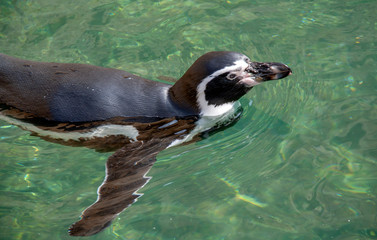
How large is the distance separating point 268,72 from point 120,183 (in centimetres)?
159

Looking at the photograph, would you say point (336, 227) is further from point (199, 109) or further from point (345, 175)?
point (199, 109)

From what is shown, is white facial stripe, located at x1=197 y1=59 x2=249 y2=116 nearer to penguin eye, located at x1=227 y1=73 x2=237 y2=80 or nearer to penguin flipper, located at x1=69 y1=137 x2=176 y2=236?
penguin eye, located at x1=227 y1=73 x2=237 y2=80

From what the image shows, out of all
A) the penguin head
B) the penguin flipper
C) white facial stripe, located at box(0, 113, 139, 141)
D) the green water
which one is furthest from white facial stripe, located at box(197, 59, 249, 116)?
white facial stripe, located at box(0, 113, 139, 141)

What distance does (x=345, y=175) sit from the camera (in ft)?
11.6

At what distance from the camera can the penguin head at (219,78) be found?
356 cm

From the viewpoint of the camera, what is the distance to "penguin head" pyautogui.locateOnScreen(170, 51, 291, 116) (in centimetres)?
356

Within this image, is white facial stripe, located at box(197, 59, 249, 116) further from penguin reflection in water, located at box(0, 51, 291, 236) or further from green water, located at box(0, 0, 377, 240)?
green water, located at box(0, 0, 377, 240)

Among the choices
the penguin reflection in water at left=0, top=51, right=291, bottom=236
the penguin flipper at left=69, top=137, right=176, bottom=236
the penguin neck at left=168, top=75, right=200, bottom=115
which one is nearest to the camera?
the penguin flipper at left=69, top=137, right=176, bottom=236

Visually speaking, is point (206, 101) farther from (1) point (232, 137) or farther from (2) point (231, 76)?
(1) point (232, 137)

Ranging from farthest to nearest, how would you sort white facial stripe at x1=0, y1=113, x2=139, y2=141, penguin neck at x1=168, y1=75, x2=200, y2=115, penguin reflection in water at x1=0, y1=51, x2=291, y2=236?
1. penguin neck at x1=168, y1=75, x2=200, y2=115
2. white facial stripe at x1=0, y1=113, x2=139, y2=141
3. penguin reflection in water at x1=0, y1=51, x2=291, y2=236

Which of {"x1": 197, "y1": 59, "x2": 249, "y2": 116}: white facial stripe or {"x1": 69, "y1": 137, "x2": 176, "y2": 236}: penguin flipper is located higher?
{"x1": 197, "y1": 59, "x2": 249, "y2": 116}: white facial stripe

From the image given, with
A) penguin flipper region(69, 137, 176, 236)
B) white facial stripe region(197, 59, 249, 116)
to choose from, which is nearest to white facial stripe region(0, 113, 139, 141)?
penguin flipper region(69, 137, 176, 236)

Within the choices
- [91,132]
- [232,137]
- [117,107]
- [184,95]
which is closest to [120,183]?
[91,132]

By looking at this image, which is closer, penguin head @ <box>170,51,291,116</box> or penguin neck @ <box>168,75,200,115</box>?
penguin head @ <box>170,51,291,116</box>
